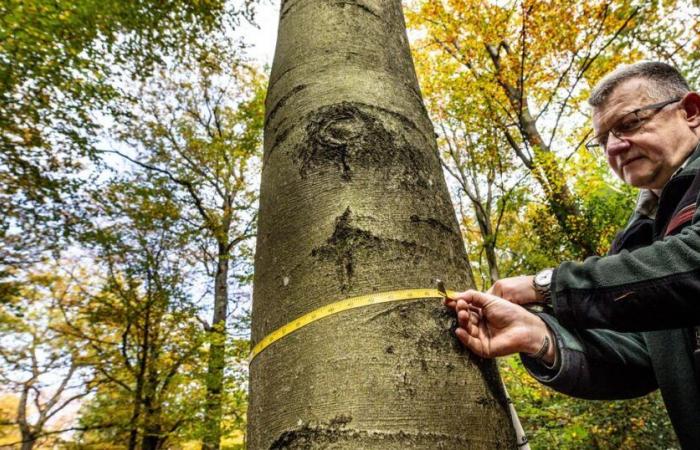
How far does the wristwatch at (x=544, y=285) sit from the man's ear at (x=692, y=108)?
964mm

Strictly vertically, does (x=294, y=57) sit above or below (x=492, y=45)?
below

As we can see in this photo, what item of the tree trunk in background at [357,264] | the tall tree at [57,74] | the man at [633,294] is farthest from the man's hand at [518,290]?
the tall tree at [57,74]

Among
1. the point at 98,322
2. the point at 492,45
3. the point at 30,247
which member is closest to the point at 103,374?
the point at 98,322

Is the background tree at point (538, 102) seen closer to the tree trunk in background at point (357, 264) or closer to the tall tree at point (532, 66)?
the tall tree at point (532, 66)

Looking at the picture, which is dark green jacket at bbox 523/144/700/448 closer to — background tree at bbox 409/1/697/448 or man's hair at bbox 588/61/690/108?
man's hair at bbox 588/61/690/108

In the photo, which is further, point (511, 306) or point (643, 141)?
point (643, 141)

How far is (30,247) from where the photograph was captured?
640 centimetres

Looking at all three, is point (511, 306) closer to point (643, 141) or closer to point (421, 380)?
point (421, 380)

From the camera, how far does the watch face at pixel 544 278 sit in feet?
3.09

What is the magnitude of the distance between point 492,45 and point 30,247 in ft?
36.5

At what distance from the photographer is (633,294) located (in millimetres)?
824

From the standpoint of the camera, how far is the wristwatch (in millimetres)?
944

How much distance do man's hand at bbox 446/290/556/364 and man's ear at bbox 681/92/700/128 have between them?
1.02 m

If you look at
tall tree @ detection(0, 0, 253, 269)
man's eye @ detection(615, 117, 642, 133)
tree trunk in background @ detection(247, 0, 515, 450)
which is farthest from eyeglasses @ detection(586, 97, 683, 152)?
tall tree @ detection(0, 0, 253, 269)
